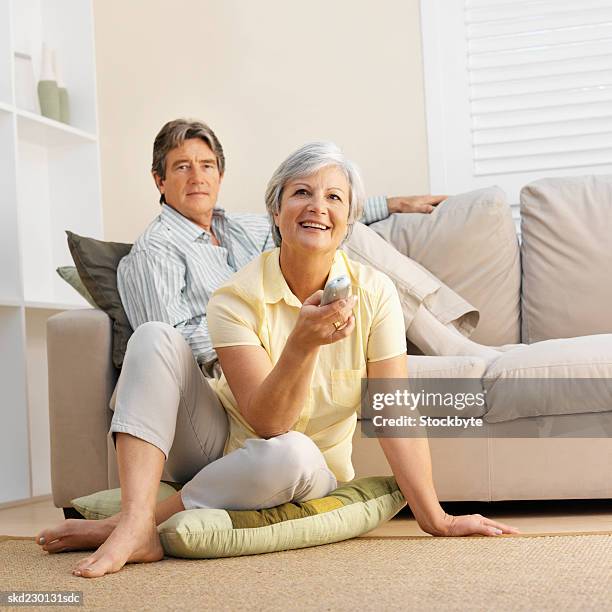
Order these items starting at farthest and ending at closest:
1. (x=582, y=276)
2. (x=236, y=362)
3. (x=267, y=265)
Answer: (x=582, y=276) → (x=267, y=265) → (x=236, y=362)

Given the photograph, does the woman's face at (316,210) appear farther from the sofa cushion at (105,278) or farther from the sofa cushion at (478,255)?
the sofa cushion at (478,255)

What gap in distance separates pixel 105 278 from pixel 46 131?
124 centimetres

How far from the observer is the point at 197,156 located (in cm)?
281

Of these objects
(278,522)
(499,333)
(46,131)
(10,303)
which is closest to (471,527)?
(278,522)

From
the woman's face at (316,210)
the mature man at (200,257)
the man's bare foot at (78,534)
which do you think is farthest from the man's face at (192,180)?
the man's bare foot at (78,534)

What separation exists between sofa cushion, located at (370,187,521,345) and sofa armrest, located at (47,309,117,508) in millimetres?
1011

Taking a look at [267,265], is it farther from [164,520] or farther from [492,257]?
[492,257]

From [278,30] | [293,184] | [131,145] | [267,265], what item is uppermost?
[278,30]

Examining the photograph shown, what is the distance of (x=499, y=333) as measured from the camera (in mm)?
3053

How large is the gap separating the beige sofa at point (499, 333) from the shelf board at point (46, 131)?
1.18m

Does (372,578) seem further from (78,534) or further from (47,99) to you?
(47,99)

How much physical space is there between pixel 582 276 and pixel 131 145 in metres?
1.86

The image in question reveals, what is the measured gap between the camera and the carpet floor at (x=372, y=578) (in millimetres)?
1409

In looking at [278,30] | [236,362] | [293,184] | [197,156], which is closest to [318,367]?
[236,362]
